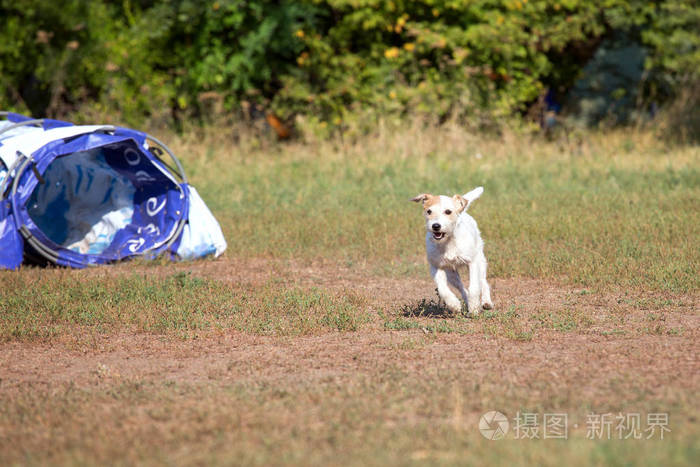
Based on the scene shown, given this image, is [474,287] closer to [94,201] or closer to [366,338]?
[366,338]

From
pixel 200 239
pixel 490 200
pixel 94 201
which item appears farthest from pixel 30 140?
pixel 490 200

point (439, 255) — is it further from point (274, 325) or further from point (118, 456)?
point (118, 456)

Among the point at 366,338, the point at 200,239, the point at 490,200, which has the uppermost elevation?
the point at 366,338

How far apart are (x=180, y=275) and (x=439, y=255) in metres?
3.33

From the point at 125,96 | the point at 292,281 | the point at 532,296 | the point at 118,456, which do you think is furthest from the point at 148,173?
the point at 125,96

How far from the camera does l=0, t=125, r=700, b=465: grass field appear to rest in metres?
4.58

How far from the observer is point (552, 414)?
485cm

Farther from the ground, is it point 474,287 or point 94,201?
point 474,287

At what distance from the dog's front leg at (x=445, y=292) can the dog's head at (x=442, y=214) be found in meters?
0.35

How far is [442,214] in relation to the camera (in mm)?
7609

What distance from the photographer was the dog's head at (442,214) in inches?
294

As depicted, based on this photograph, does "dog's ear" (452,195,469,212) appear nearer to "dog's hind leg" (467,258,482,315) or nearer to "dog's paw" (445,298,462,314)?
"dog's hind leg" (467,258,482,315)

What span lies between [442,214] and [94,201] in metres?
6.21

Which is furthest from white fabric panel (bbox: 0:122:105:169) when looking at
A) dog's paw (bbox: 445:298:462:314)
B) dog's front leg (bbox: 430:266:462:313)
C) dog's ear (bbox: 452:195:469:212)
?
dog's paw (bbox: 445:298:462:314)
